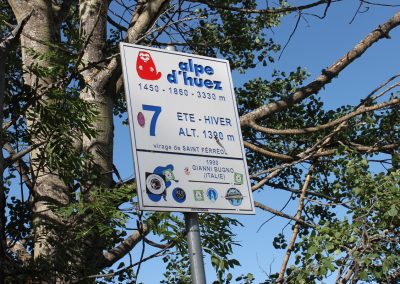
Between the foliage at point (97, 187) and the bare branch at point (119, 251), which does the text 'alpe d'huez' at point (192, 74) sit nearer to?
the foliage at point (97, 187)

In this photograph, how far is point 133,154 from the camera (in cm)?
261

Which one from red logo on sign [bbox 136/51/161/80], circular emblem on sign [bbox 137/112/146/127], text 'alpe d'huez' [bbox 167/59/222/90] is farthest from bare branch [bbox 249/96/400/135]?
circular emblem on sign [bbox 137/112/146/127]

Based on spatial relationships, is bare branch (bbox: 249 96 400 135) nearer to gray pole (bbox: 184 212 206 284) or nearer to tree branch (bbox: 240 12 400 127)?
tree branch (bbox: 240 12 400 127)

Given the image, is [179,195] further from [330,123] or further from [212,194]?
[330,123]

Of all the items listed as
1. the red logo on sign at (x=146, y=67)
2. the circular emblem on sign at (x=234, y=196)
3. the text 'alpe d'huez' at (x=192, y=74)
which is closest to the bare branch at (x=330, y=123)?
the text 'alpe d'huez' at (x=192, y=74)

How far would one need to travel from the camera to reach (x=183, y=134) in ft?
9.09

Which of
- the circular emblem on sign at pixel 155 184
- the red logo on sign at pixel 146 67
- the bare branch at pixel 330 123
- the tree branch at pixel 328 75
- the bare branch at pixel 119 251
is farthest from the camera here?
the tree branch at pixel 328 75

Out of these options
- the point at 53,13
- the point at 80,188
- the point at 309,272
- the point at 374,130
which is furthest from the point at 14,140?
the point at 374,130

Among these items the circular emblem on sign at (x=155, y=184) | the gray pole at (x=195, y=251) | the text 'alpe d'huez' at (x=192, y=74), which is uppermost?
the text 'alpe d'huez' at (x=192, y=74)

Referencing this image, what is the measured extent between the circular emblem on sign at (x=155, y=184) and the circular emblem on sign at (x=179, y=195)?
54 millimetres

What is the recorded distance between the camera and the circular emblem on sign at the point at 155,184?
2564mm

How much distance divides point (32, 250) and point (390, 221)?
3.46 m

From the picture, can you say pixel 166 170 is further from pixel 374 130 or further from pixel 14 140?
pixel 374 130

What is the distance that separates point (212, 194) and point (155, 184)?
26 centimetres
